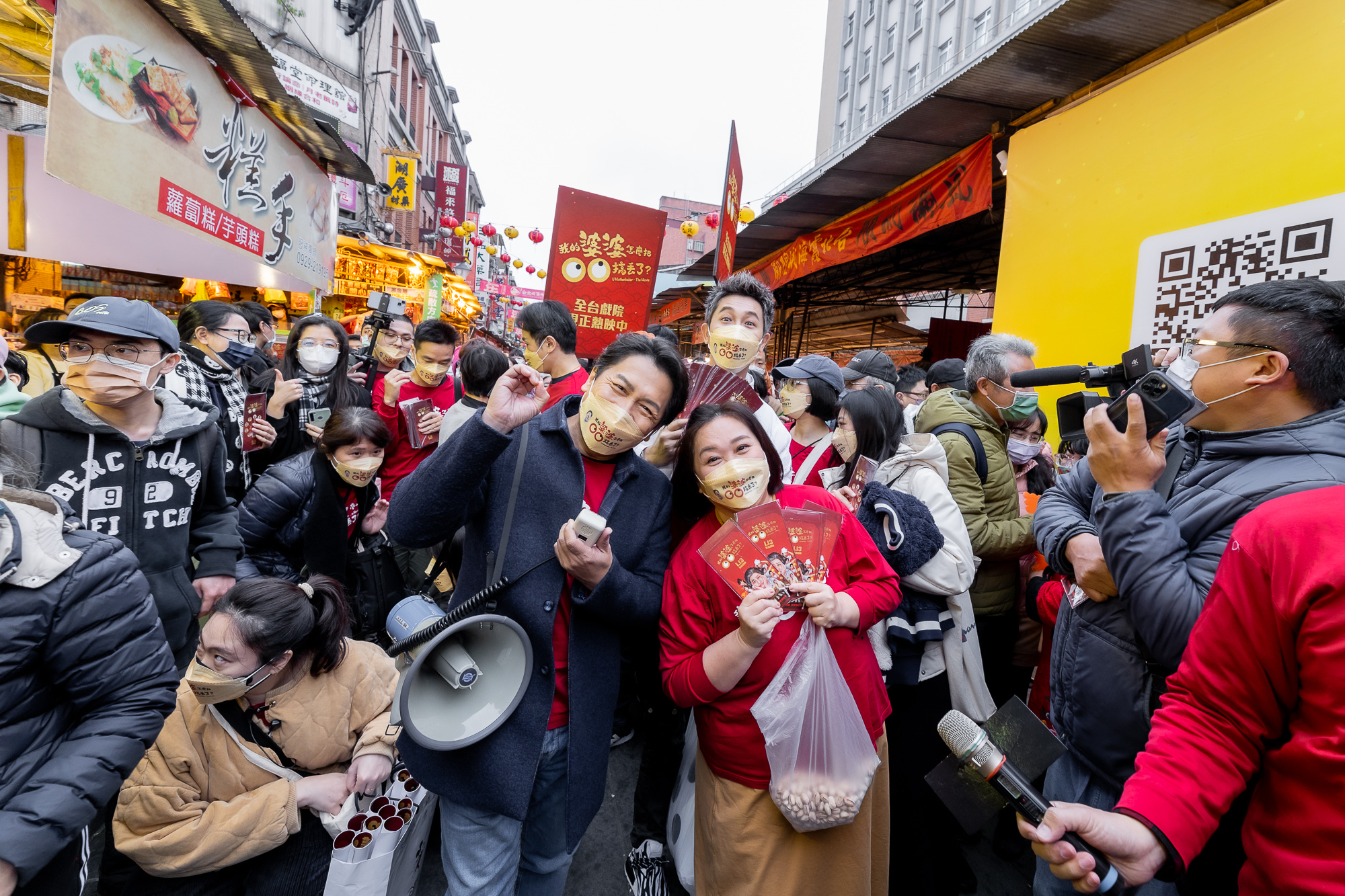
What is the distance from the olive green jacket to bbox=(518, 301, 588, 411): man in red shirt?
80.8 inches

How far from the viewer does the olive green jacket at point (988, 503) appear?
2.56 meters

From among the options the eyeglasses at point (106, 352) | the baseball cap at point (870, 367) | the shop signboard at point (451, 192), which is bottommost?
the eyeglasses at point (106, 352)

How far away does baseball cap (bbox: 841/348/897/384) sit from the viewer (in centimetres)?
467

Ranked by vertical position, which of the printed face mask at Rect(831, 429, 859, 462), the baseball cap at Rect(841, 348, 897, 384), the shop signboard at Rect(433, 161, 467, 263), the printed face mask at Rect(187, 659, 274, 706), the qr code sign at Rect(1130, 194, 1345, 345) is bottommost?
the printed face mask at Rect(187, 659, 274, 706)

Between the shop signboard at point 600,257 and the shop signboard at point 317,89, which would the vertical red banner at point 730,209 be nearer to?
the shop signboard at point 600,257

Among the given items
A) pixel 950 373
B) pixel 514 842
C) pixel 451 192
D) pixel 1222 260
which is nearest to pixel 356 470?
pixel 514 842

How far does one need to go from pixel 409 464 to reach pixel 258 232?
149 inches

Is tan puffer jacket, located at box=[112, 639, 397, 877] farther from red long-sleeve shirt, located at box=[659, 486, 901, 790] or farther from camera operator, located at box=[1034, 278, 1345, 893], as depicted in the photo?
camera operator, located at box=[1034, 278, 1345, 893]

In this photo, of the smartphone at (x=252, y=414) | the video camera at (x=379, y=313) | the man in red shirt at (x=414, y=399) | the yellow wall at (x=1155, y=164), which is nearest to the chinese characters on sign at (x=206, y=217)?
the video camera at (x=379, y=313)

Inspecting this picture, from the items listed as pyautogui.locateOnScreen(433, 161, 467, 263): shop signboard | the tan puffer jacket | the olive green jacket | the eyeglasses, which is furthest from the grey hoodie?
pyautogui.locateOnScreen(433, 161, 467, 263): shop signboard

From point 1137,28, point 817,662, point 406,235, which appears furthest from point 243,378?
point 406,235

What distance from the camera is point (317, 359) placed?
12.7 ft

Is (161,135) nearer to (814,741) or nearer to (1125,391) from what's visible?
(814,741)

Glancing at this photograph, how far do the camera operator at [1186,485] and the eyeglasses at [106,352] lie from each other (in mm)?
3335
